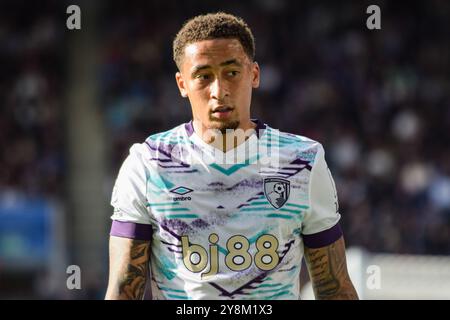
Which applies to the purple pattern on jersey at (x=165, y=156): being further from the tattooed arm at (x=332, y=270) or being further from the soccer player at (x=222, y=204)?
the tattooed arm at (x=332, y=270)

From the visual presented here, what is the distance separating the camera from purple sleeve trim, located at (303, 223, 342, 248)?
3.65 meters

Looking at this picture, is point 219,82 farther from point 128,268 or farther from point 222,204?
point 128,268

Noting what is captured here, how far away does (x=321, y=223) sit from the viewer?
363 centimetres

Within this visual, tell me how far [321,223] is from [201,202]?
18.8 inches

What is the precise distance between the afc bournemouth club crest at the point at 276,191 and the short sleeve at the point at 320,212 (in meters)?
0.10

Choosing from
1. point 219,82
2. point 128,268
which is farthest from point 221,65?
point 128,268

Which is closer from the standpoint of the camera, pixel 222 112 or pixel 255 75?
pixel 222 112

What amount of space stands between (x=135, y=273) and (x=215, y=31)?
99 centimetres

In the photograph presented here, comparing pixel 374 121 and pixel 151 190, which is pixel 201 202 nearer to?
pixel 151 190

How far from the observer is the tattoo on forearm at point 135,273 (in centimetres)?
356

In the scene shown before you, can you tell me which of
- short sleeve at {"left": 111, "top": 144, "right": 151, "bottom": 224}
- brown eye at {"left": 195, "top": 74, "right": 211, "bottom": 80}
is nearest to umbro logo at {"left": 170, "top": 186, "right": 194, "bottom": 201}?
short sleeve at {"left": 111, "top": 144, "right": 151, "bottom": 224}

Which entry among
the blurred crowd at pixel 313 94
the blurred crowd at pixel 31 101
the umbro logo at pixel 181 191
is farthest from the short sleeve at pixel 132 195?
the blurred crowd at pixel 31 101

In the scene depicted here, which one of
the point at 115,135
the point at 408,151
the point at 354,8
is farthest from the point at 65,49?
the point at 408,151

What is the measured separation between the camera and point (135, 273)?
3.57 meters
